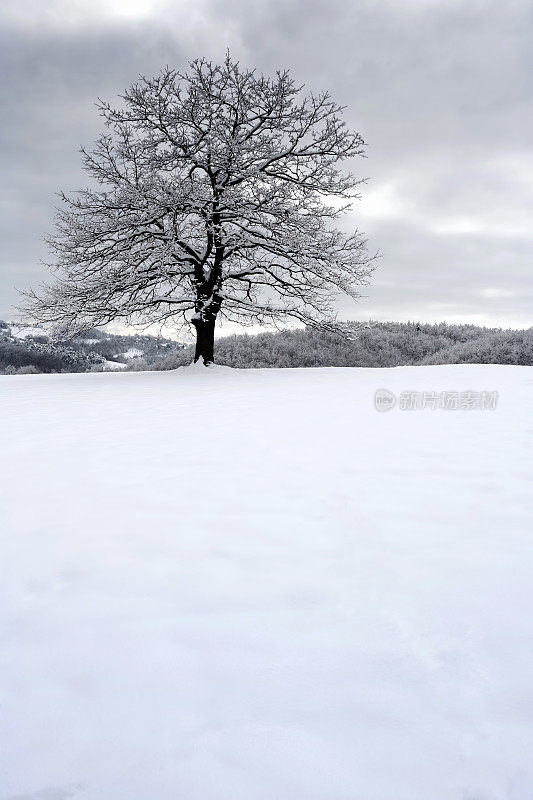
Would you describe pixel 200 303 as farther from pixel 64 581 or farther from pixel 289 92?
pixel 64 581

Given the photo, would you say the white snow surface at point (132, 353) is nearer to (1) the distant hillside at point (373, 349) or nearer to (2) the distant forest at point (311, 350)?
(2) the distant forest at point (311, 350)

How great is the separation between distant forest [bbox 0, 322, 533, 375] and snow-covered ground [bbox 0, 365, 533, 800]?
1350 centimetres

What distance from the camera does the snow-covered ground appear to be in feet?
4.68

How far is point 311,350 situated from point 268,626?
16.5m

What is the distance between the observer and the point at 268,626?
6.70 feet

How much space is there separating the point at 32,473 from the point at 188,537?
6.53 feet

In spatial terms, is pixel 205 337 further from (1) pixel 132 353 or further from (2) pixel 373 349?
(1) pixel 132 353

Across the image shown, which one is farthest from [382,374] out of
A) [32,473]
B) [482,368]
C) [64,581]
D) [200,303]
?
[64,581]

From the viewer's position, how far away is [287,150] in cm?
1252

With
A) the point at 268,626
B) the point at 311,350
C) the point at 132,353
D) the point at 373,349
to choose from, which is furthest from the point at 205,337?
the point at 268,626

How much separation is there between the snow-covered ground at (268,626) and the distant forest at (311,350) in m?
13.5

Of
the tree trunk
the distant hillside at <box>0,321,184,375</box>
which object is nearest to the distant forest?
the distant hillside at <box>0,321,184,375</box>

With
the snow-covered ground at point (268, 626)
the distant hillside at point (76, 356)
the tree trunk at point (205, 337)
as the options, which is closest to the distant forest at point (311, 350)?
the distant hillside at point (76, 356)

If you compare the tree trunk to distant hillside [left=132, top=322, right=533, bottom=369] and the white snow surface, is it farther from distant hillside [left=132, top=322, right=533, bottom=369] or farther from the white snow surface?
the white snow surface
